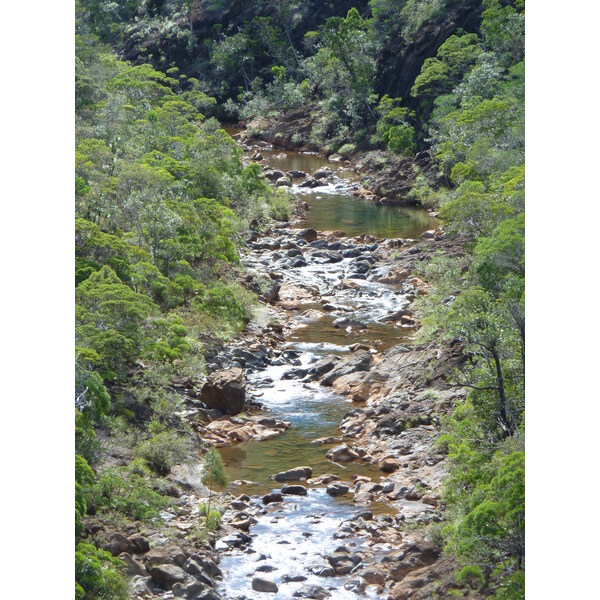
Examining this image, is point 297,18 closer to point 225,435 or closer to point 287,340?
point 287,340

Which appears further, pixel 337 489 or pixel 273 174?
pixel 273 174

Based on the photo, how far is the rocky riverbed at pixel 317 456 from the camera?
14977mm

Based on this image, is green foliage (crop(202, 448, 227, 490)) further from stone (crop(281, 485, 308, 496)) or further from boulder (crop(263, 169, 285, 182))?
boulder (crop(263, 169, 285, 182))

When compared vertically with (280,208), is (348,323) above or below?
below

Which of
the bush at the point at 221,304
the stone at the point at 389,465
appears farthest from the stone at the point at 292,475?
the bush at the point at 221,304

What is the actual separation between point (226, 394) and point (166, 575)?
7.51 meters

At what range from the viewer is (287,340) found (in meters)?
27.0

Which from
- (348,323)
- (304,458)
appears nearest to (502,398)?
(304,458)

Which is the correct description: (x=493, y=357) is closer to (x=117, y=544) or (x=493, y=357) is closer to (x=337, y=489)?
(x=337, y=489)

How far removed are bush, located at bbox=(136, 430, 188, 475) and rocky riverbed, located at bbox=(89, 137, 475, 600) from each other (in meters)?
0.33

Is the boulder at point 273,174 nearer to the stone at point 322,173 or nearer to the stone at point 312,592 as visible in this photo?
the stone at point 322,173

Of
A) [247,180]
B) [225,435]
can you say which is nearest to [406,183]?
[247,180]

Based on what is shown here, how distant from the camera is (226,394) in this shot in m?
21.7

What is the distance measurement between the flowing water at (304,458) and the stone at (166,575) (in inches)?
29.5
